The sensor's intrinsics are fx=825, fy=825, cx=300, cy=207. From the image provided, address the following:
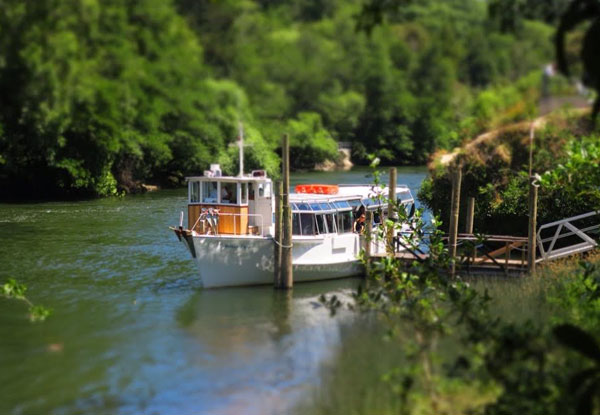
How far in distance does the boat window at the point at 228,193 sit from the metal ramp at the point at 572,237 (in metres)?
9.14

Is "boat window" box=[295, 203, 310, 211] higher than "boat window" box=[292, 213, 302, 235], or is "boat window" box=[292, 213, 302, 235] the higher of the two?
"boat window" box=[295, 203, 310, 211]

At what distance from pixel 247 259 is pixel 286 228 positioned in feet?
6.47

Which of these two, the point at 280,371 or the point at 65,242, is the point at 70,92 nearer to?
the point at 65,242

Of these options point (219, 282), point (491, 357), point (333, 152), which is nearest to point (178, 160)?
point (333, 152)

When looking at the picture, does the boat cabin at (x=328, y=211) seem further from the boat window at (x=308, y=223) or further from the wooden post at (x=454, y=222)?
the wooden post at (x=454, y=222)

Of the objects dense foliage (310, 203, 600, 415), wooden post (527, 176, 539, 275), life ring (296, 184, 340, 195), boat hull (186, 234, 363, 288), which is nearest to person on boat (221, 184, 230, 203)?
boat hull (186, 234, 363, 288)

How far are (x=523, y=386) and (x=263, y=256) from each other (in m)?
15.4

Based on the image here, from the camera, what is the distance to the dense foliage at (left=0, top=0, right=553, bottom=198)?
24297mm

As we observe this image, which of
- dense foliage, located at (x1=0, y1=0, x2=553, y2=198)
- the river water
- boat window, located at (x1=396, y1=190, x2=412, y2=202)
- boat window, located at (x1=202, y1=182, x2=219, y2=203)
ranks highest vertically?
dense foliage, located at (x1=0, y1=0, x2=553, y2=198)

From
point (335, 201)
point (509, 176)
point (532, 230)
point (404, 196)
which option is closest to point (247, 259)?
point (335, 201)

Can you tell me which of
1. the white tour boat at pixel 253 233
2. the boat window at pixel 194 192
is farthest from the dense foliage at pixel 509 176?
the boat window at pixel 194 192

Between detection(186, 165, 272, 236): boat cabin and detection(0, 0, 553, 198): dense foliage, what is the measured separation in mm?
2973

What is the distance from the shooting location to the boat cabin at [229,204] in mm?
24719

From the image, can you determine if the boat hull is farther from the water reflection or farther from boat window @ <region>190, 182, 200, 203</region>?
boat window @ <region>190, 182, 200, 203</region>
